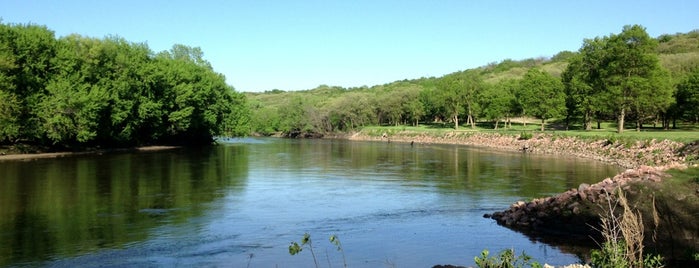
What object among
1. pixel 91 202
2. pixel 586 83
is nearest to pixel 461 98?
pixel 586 83

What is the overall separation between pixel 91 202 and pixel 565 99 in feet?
279

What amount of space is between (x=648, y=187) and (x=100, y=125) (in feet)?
215

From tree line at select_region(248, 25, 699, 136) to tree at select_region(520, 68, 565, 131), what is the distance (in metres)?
0.17

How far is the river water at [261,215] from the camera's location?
1766 cm

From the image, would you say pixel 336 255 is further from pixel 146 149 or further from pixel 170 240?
pixel 146 149

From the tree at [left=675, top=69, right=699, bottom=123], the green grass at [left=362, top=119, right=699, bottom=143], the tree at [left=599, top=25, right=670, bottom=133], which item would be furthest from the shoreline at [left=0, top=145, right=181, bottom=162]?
the tree at [left=675, top=69, right=699, bottom=123]

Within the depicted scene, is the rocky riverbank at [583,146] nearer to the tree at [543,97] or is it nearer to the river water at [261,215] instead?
the river water at [261,215]

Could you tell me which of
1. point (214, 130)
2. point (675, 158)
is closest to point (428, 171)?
point (675, 158)

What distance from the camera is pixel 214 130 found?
9956 cm

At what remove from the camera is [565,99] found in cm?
9612

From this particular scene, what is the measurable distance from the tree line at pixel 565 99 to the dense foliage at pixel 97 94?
45.0 metres

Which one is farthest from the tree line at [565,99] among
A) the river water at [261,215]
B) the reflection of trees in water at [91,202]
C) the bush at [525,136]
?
the reflection of trees in water at [91,202]

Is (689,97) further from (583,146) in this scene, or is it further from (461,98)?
(461,98)

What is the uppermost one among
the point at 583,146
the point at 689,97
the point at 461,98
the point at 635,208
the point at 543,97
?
the point at 461,98
